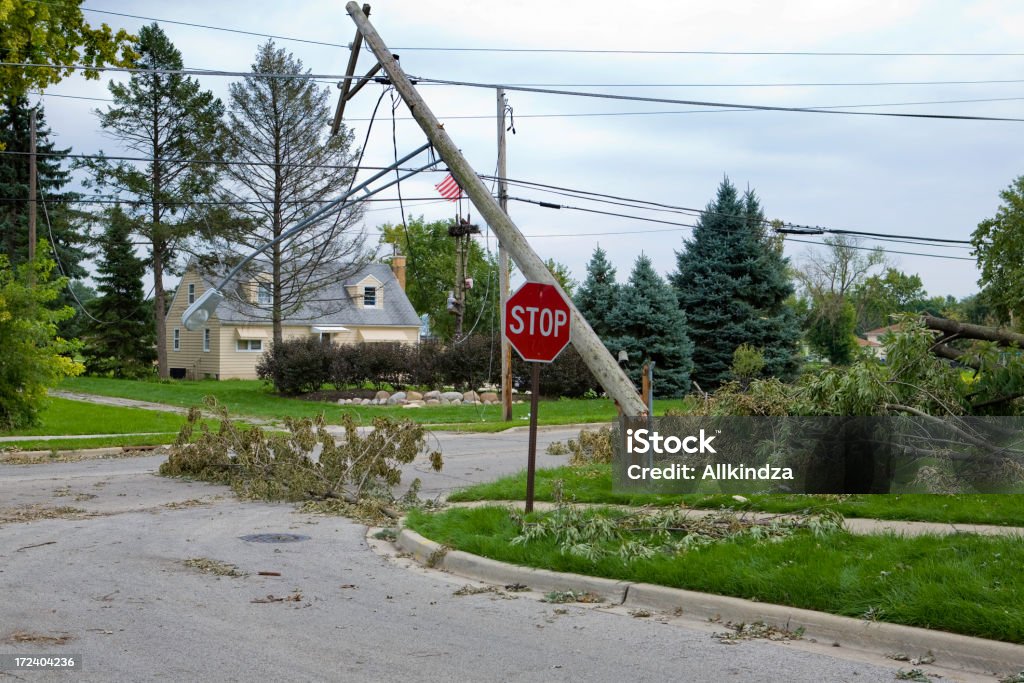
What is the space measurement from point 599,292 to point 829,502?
30.0 meters

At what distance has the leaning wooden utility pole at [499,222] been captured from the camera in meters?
11.7

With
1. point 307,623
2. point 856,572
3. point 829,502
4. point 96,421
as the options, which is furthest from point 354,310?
point 856,572

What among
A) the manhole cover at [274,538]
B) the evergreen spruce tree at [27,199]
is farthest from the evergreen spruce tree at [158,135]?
the manhole cover at [274,538]

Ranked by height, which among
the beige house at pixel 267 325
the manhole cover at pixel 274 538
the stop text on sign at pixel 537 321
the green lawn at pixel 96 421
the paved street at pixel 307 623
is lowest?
the manhole cover at pixel 274 538

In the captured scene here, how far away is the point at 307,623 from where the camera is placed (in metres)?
6.42

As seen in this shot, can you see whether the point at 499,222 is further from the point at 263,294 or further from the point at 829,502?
the point at 263,294

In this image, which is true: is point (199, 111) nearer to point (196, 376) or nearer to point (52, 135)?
point (52, 135)

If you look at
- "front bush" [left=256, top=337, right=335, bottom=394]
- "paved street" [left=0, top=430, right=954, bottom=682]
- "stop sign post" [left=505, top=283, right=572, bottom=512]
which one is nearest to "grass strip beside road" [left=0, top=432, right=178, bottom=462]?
"paved street" [left=0, top=430, right=954, bottom=682]

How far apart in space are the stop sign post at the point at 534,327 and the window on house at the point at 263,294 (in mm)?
31932

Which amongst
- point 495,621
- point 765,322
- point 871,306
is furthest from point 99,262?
point 871,306

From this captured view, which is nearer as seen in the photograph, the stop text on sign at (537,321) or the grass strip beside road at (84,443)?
the stop text on sign at (537,321)

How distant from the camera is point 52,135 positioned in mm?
49000

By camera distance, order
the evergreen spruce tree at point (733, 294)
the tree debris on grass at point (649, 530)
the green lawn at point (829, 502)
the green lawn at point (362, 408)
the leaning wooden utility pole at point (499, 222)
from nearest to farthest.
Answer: the tree debris on grass at point (649, 530)
the green lawn at point (829, 502)
the leaning wooden utility pole at point (499, 222)
the green lawn at point (362, 408)
the evergreen spruce tree at point (733, 294)

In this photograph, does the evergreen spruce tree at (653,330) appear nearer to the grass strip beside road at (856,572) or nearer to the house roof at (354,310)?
the house roof at (354,310)
